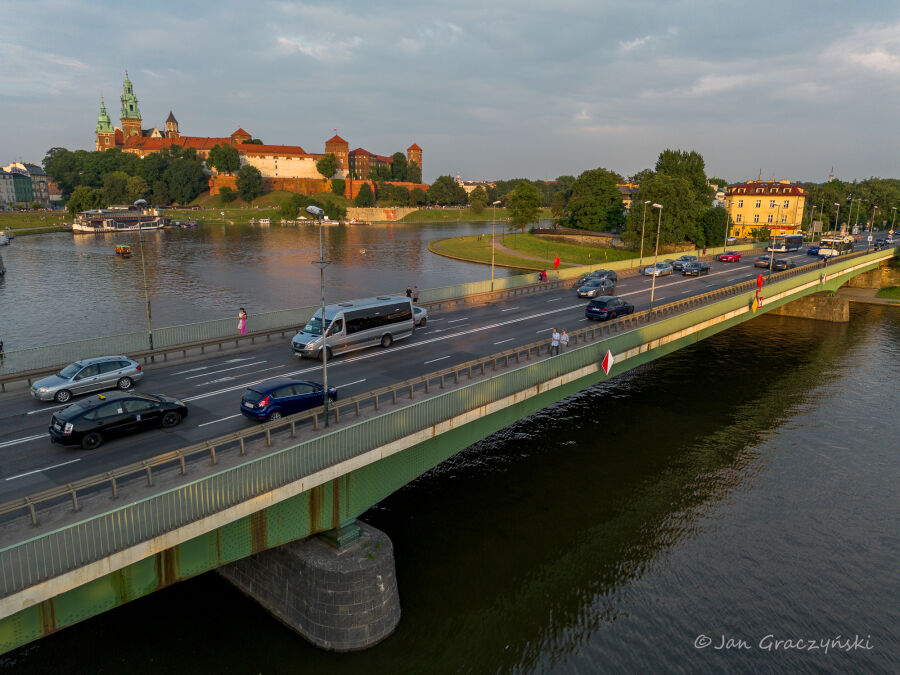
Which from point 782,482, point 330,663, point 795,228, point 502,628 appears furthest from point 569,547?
point 795,228

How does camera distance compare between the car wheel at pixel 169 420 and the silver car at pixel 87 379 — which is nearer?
the car wheel at pixel 169 420

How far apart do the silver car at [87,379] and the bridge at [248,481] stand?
0.63 meters

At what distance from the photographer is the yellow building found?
118688 mm

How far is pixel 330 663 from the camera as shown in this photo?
16.2 metres

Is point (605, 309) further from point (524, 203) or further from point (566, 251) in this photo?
point (524, 203)

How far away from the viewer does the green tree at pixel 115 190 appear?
18575 cm

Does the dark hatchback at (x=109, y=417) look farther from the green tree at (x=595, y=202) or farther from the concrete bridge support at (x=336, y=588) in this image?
the green tree at (x=595, y=202)

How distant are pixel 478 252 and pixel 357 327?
79612 mm

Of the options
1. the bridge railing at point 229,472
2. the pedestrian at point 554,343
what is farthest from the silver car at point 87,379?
the pedestrian at point 554,343

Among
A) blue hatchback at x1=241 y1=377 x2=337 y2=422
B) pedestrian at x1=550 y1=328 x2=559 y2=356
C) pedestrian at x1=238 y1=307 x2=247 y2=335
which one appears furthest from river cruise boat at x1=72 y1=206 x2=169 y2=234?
blue hatchback at x1=241 y1=377 x2=337 y2=422

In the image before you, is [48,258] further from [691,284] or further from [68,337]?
[691,284]

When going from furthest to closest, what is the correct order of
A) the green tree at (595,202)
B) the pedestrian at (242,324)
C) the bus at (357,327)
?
the green tree at (595,202), the pedestrian at (242,324), the bus at (357,327)

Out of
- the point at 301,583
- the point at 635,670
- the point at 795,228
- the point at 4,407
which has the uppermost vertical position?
the point at 795,228

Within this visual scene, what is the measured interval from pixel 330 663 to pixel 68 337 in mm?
44268
